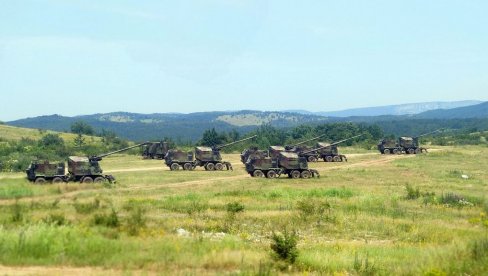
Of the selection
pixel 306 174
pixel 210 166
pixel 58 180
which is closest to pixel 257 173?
pixel 306 174

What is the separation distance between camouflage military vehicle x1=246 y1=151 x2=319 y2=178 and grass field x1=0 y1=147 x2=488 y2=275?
4.54 meters

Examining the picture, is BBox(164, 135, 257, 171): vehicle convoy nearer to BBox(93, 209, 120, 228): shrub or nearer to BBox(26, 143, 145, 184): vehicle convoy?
BBox(26, 143, 145, 184): vehicle convoy

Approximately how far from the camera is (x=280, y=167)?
135 feet

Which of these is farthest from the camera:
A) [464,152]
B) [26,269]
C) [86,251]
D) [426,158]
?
[464,152]

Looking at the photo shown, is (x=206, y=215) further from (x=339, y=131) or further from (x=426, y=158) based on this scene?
(x=339, y=131)

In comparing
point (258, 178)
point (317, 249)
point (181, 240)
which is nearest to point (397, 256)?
point (317, 249)

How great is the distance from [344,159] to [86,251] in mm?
48882

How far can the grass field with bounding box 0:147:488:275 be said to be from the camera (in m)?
12.2

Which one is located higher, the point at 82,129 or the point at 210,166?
the point at 82,129

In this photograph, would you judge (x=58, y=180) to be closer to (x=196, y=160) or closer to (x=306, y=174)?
(x=196, y=160)

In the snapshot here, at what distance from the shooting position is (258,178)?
3934 centimetres

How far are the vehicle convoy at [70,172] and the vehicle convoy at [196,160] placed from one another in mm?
10634

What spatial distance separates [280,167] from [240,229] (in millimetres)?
23169

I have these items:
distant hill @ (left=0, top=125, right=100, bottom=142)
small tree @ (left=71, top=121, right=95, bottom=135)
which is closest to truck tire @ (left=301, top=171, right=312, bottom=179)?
distant hill @ (left=0, top=125, right=100, bottom=142)
